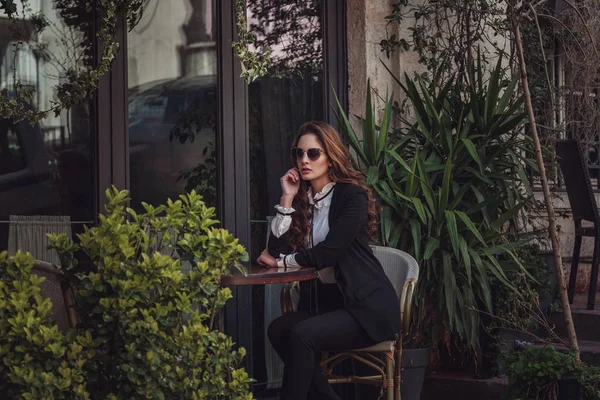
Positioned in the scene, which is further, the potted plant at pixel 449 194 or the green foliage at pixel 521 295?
the green foliage at pixel 521 295

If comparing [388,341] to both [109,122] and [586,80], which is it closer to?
[109,122]

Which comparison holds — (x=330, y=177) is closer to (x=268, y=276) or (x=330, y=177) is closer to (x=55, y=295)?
(x=268, y=276)

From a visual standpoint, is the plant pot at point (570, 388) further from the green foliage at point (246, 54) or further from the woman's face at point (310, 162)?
the green foliage at point (246, 54)

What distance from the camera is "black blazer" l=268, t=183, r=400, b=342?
4766mm

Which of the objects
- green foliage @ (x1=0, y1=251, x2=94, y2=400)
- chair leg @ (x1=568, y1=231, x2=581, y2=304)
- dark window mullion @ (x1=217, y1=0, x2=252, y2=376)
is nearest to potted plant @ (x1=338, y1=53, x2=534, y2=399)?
dark window mullion @ (x1=217, y1=0, x2=252, y2=376)

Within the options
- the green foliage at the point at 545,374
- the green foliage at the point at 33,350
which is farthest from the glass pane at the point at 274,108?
the green foliage at the point at 33,350

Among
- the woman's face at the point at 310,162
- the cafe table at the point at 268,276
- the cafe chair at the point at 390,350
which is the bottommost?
the cafe chair at the point at 390,350

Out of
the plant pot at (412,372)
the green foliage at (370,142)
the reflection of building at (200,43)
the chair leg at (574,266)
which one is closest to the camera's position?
the plant pot at (412,372)

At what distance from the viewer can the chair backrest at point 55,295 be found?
12.6ft

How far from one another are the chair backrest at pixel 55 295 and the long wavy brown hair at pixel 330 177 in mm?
1403

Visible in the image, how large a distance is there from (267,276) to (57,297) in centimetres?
85

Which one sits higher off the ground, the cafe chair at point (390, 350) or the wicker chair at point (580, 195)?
the wicker chair at point (580, 195)

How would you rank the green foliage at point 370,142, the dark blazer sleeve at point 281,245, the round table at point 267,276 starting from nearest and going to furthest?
1. the round table at point 267,276
2. the dark blazer sleeve at point 281,245
3. the green foliage at point 370,142

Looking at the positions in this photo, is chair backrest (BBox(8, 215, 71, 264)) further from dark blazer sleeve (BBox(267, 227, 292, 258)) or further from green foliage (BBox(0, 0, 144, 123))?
dark blazer sleeve (BBox(267, 227, 292, 258))
